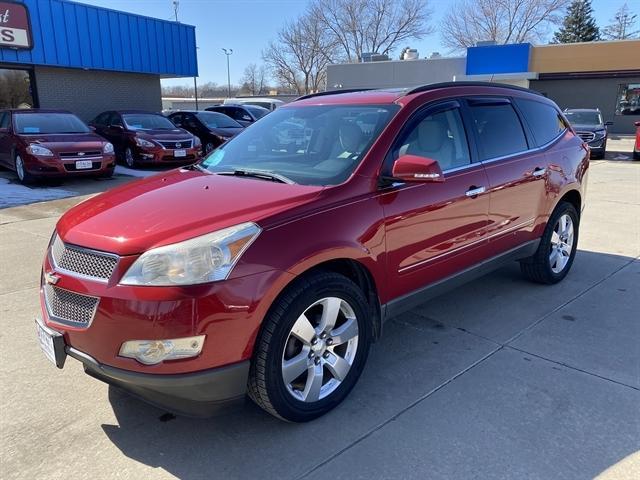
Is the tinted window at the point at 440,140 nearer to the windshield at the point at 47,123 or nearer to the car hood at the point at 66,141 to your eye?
the car hood at the point at 66,141

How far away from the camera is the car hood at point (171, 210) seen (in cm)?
246

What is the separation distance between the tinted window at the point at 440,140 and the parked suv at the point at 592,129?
16527 millimetres

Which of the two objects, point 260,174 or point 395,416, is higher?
point 260,174

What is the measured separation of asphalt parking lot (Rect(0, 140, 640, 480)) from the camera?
8.13 ft

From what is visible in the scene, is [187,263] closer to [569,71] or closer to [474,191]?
[474,191]

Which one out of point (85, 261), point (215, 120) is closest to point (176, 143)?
point (215, 120)

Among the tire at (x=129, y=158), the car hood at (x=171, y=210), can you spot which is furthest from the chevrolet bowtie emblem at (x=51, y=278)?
the tire at (x=129, y=158)

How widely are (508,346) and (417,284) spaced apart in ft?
2.93

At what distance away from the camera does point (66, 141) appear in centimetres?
1045

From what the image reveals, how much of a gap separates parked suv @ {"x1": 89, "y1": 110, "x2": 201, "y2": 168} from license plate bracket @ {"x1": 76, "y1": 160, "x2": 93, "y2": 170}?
2.33 m

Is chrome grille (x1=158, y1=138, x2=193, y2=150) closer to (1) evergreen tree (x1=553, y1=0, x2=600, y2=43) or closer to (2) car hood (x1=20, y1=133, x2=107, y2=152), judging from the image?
(2) car hood (x1=20, y1=133, x2=107, y2=152)

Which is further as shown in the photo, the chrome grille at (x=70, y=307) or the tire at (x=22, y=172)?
the tire at (x=22, y=172)

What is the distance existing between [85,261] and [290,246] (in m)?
1.01

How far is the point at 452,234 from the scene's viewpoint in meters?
3.57
